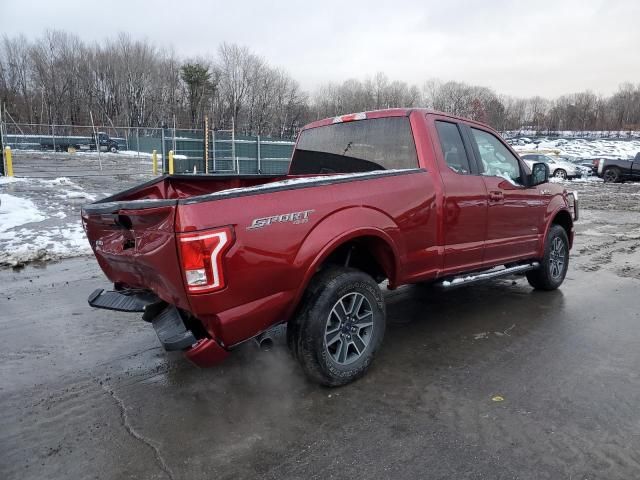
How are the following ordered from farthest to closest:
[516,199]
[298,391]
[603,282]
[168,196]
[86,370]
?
1. [603,282]
2. [516,199]
3. [168,196]
4. [86,370]
5. [298,391]

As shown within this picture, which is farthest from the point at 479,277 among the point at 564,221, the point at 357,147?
the point at 564,221

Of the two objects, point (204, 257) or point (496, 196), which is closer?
point (204, 257)

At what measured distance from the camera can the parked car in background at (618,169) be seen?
25.4 meters

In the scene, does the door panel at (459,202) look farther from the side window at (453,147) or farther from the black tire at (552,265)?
the black tire at (552,265)

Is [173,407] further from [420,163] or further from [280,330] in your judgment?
[420,163]

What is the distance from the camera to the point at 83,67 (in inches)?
2749

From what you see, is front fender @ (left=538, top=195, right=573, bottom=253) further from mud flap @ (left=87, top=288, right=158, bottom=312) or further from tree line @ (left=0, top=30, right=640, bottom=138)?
tree line @ (left=0, top=30, right=640, bottom=138)

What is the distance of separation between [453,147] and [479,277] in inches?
48.4

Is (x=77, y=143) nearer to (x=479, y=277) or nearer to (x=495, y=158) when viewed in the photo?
(x=495, y=158)

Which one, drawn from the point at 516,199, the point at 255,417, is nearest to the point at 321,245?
the point at 255,417

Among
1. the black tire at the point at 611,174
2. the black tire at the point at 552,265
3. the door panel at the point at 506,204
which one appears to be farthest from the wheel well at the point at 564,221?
the black tire at the point at 611,174

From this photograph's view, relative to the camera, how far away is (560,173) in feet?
92.7

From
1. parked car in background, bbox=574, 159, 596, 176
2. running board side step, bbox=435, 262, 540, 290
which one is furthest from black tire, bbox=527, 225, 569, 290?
parked car in background, bbox=574, 159, 596, 176

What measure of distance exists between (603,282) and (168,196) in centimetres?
550
